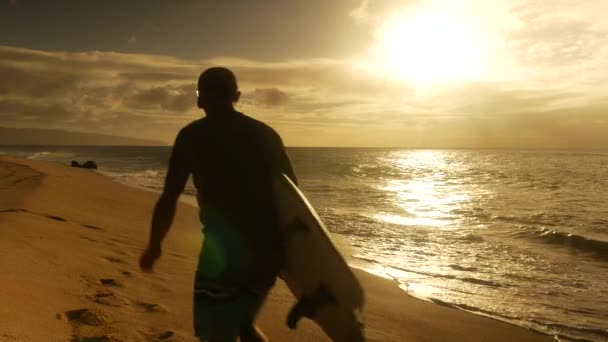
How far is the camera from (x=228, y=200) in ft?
8.14

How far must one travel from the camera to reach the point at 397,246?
11.7 meters

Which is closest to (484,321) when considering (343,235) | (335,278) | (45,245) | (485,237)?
(335,278)

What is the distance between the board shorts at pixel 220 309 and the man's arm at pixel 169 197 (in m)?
0.33

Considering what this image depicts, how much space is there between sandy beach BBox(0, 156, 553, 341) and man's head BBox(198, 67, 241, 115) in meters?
2.23

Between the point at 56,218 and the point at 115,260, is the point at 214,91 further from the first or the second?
the point at 56,218

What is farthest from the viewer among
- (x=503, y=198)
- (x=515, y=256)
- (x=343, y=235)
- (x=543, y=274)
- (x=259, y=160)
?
(x=503, y=198)

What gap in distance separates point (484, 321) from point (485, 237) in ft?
26.0

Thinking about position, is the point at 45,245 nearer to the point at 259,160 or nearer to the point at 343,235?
the point at 259,160

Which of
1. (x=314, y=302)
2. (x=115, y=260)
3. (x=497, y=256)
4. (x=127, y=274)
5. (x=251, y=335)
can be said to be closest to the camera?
(x=314, y=302)

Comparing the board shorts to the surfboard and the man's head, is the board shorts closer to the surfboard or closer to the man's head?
the surfboard

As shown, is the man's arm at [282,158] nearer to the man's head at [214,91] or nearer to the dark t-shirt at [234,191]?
the dark t-shirt at [234,191]

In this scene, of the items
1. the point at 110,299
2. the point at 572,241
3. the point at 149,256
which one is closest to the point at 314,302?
the point at 149,256

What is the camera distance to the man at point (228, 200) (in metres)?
2.47

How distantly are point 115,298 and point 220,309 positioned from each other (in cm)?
289
